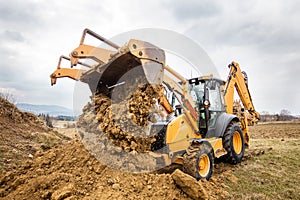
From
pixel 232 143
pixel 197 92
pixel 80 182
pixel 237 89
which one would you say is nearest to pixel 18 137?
pixel 80 182

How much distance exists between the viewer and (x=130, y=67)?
4.21 meters

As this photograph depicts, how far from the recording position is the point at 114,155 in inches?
153

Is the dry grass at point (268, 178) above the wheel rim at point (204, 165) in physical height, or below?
below

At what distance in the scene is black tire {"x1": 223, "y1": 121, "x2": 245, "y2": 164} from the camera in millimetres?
5844

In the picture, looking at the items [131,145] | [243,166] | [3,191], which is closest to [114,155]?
[131,145]

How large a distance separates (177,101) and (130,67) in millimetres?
1522

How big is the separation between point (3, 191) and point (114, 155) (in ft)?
5.97

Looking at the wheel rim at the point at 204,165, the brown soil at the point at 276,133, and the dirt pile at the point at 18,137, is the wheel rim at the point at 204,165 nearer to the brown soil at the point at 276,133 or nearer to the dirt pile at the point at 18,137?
the dirt pile at the point at 18,137

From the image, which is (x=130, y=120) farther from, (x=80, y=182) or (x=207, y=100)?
(x=207, y=100)

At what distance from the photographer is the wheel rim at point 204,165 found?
15.3 feet

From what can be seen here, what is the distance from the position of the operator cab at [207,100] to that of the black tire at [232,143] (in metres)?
0.46

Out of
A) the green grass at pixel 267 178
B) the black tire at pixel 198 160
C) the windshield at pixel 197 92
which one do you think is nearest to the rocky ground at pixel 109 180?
the green grass at pixel 267 178

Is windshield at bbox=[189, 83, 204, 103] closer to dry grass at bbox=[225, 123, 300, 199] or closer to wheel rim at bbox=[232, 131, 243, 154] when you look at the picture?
wheel rim at bbox=[232, 131, 243, 154]

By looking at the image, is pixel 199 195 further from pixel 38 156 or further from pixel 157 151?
pixel 38 156
